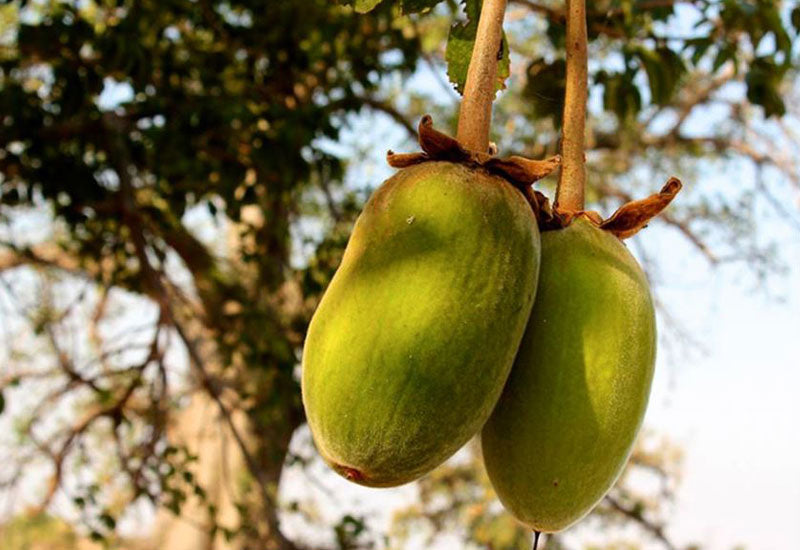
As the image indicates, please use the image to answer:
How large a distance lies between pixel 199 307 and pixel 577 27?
553 centimetres

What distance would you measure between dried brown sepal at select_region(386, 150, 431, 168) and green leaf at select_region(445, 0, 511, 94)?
0.83 ft

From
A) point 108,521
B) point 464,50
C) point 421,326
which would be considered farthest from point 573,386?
point 108,521

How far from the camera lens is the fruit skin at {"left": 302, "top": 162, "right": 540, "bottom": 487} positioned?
3.22ft

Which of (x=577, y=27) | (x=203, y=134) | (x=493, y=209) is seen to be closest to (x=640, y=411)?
(x=493, y=209)

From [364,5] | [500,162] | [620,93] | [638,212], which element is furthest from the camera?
[620,93]

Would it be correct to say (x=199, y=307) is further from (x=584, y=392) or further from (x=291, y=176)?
(x=584, y=392)

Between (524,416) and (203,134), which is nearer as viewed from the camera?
(524,416)

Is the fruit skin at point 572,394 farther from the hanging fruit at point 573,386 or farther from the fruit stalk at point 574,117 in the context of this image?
the fruit stalk at point 574,117

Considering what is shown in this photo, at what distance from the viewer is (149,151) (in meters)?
4.07

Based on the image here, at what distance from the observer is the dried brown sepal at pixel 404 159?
119 cm

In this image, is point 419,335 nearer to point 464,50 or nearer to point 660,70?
point 464,50

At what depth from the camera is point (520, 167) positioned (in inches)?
44.8

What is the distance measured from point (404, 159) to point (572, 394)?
0.34 metres

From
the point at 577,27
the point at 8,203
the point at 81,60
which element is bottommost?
the point at 8,203
